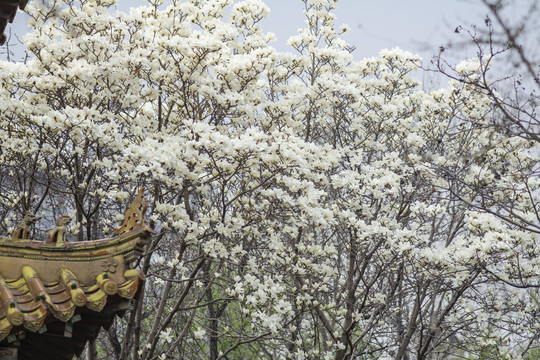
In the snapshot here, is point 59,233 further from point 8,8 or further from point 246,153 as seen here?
point 246,153

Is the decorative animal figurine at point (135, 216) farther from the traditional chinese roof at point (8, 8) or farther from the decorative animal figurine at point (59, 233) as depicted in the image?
the traditional chinese roof at point (8, 8)

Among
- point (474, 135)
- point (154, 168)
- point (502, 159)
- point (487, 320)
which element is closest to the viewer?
point (154, 168)

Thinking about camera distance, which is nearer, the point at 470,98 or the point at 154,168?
the point at 154,168

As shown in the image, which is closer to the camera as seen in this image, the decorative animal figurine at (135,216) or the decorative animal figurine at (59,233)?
the decorative animal figurine at (135,216)

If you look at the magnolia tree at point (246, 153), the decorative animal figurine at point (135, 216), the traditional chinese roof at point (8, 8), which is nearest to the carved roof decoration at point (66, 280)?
the decorative animal figurine at point (135, 216)

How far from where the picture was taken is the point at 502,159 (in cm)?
1038

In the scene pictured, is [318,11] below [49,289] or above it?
above

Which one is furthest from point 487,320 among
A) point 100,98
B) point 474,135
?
point 100,98

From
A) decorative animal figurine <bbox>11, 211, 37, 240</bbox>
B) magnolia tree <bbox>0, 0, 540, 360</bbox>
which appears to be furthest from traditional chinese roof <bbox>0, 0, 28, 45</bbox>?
magnolia tree <bbox>0, 0, 540, 360</bbox>

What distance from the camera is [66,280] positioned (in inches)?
196

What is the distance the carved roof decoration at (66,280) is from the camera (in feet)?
15.7

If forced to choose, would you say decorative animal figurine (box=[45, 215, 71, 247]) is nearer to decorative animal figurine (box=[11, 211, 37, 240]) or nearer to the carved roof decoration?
the carved roof decoration

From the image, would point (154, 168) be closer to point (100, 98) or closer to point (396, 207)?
point (100, 98)

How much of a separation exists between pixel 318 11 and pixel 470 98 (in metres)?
2.90
